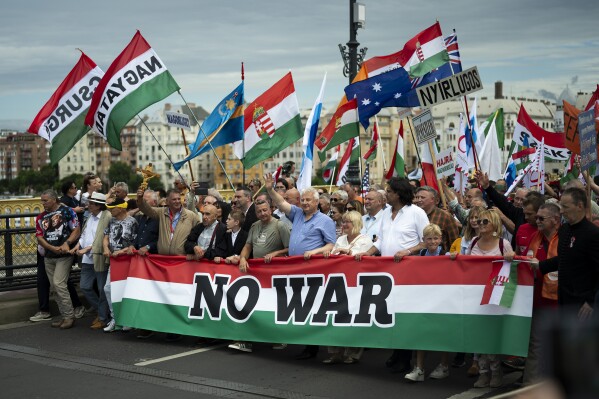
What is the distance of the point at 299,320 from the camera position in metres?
→ 8.78

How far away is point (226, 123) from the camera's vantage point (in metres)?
12.6

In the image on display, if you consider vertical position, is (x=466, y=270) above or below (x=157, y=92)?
below

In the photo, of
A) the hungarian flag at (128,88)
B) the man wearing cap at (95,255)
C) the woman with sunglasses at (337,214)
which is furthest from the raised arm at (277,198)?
the hungarian flag at (128,88)

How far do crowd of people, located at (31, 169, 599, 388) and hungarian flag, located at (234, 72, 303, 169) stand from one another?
30.1 inches

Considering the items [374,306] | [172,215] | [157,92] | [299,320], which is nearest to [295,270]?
[299,320]

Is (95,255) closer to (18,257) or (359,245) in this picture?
(18,257)

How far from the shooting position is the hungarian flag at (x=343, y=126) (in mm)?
13633

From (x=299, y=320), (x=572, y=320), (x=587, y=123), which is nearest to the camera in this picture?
(x=572, y=320)

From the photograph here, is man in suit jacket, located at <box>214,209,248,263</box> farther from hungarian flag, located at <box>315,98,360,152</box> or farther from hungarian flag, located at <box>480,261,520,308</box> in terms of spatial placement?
hungarian flag, located at <box>315,98,360,152</box>

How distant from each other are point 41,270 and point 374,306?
5657 mm

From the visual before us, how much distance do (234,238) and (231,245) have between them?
92 mm

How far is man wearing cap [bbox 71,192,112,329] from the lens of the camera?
11109 mm

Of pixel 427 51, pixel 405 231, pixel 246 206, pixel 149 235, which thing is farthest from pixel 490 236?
pixel 427 51

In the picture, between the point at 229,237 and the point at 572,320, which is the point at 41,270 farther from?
the point at 572,320
